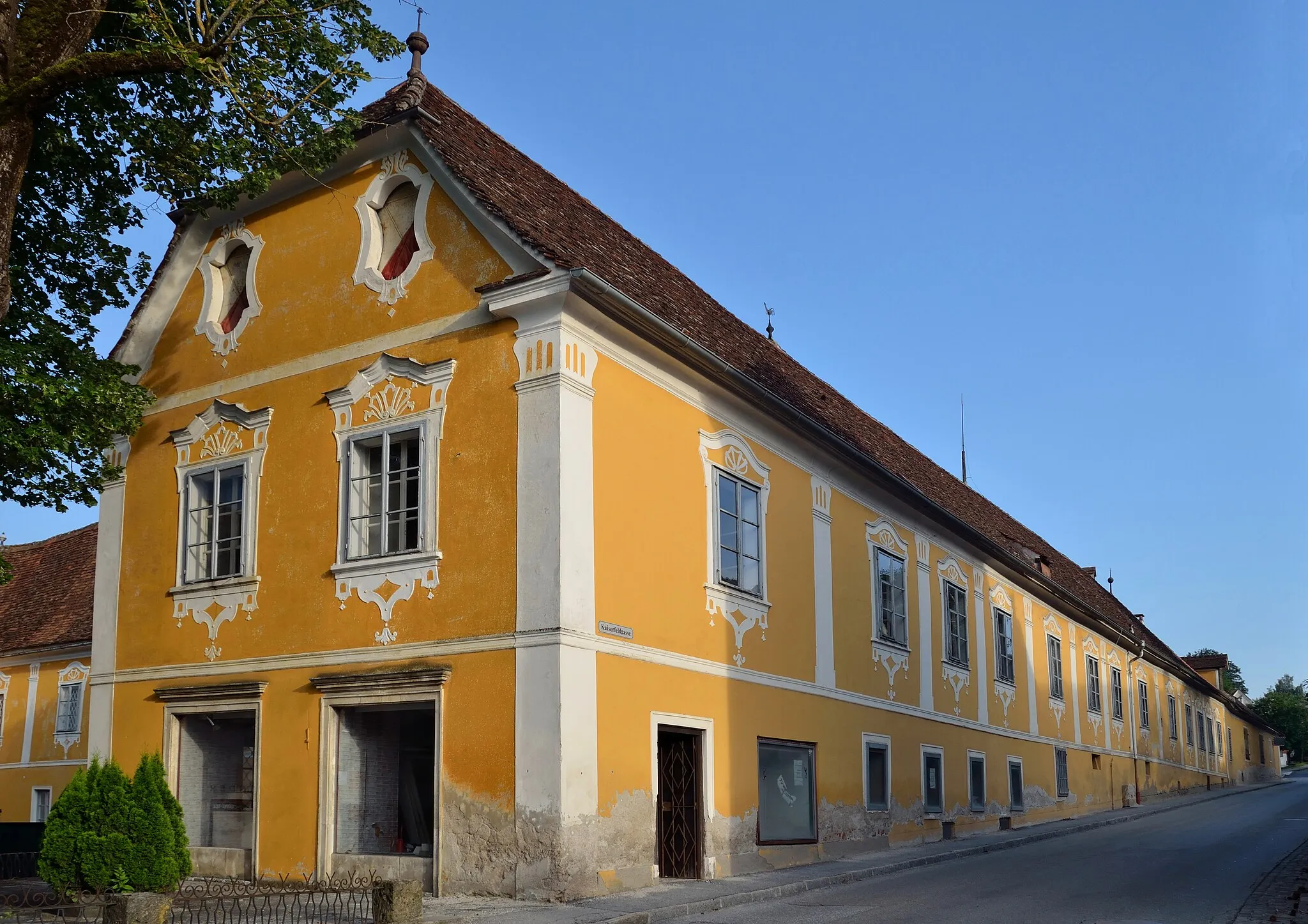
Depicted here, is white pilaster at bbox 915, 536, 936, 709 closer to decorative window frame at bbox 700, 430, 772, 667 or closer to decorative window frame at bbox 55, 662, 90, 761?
decorative window frame at bbox 700, 430, 772, 667

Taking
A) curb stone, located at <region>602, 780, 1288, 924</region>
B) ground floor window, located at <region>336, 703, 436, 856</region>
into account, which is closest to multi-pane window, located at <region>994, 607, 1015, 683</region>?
curb stone, located at <region>602, 780, 1288, 924</region>

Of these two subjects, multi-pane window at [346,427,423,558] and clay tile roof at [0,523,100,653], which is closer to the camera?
multi-pane window at [346,427,423,558]

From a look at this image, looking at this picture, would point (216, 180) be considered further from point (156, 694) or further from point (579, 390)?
point (156, 694)

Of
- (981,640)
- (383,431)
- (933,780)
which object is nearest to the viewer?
(383,431)

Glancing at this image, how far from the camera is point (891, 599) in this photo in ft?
74.5

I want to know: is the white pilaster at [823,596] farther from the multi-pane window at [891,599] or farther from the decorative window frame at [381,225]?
the decorative window frame at [381,225]

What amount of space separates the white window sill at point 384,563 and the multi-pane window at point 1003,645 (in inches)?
678

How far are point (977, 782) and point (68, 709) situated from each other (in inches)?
816

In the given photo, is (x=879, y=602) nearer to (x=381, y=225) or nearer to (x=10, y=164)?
(x=381, y=225)

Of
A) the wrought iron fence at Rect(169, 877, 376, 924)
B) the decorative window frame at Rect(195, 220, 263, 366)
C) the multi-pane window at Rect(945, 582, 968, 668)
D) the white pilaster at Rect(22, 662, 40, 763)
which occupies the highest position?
the decorative window frame at Rect(195, 220, 263, 366)

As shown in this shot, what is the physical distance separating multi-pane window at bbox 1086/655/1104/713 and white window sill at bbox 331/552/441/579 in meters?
26.7

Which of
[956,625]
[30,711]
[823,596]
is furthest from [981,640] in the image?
[30,711]

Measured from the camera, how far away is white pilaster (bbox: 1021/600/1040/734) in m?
30.6

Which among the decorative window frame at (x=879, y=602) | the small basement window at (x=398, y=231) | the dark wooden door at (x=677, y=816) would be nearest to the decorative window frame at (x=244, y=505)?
the small basement window at (x=398, y=231)
